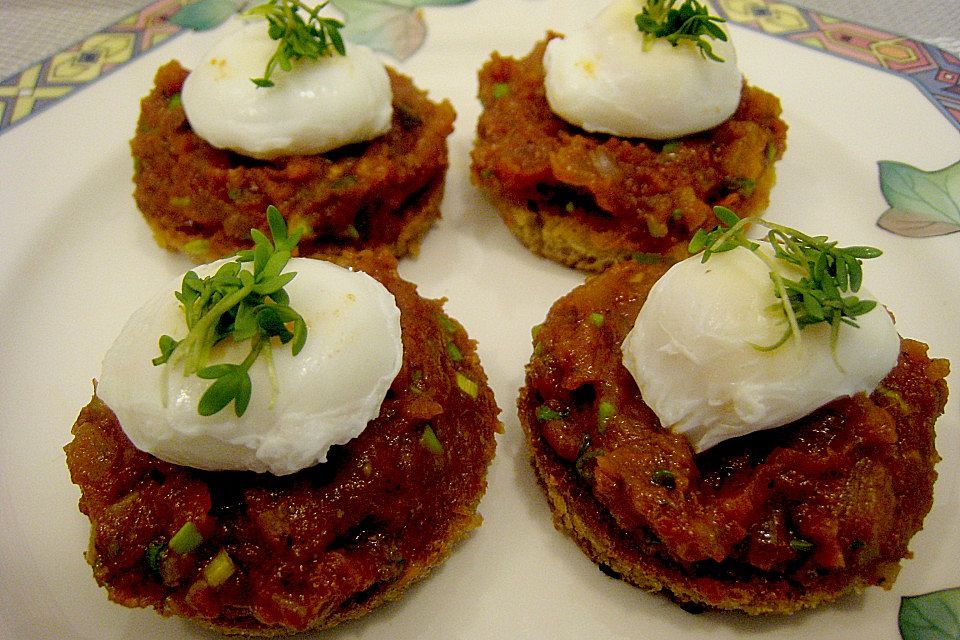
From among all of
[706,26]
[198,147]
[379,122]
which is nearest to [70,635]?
[198,147]

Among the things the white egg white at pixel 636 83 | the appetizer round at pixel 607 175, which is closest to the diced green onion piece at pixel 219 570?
the appetizer round at pixel 607 175

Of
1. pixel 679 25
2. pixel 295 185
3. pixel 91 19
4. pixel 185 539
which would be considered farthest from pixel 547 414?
pixel 91 19

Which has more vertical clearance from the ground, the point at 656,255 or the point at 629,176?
the point at 629,176

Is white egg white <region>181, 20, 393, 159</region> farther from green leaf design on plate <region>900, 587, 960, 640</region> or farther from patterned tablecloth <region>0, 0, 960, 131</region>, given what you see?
green leaf design on plate <region>900, 587, 960, 640</region>

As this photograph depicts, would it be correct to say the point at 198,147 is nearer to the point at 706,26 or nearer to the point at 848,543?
the point at 706,26

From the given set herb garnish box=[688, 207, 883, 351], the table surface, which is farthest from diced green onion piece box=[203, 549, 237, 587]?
the table surface

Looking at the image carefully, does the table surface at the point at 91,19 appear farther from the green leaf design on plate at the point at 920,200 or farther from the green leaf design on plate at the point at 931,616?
the green leaf design on plate at the point at 931,616
